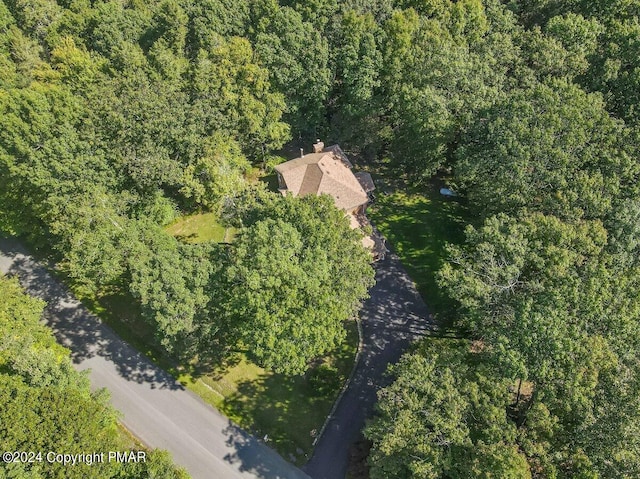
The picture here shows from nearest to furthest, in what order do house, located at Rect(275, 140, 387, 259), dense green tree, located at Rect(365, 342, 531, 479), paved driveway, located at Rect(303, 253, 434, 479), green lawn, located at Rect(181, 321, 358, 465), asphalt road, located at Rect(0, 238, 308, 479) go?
dense green tree, located at Rect(365, 342, 531, 479), asphalt road, located at Rect(0, 238, 308, 479), paved driveway, located at Rect(303, 253, 434, 479), green lawn, located at Rect(181, 321, 358, 465), house, located at Rect(275, 140, 387, 259)

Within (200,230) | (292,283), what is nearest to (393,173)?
(200,230)

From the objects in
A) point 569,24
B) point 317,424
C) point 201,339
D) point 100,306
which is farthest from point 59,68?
point 569,24

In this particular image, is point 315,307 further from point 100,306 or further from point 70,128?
point 70,128

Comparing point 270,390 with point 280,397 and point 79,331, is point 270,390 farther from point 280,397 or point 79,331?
point 79,331

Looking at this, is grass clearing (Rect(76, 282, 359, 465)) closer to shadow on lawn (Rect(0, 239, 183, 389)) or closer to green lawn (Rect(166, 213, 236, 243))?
shadow on lawn (Rect(0, 239, 183, 389))

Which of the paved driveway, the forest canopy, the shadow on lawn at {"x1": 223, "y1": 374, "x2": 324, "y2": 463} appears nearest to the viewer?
the forest canopy

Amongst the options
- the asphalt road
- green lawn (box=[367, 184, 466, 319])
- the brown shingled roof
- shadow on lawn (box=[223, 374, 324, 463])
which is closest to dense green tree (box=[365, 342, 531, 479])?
shadow on lawn (box=[223, 374, 324, 463])
